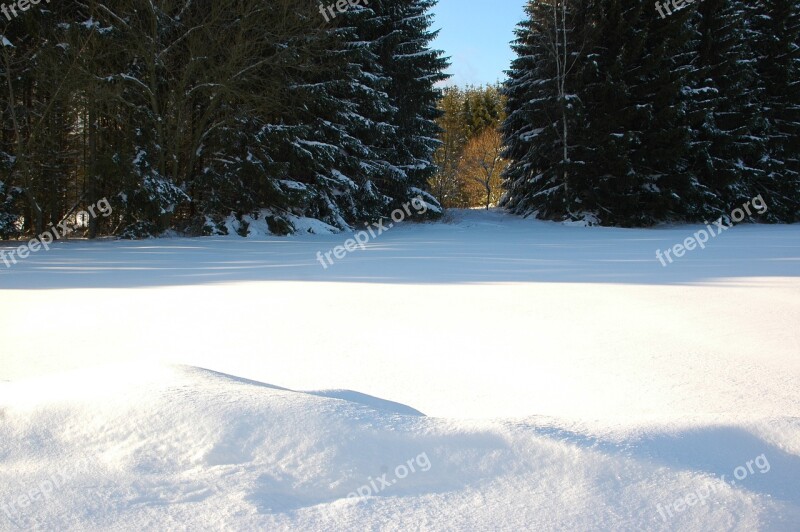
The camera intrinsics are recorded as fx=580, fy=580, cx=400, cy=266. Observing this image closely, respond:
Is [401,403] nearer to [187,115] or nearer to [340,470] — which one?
[340,470]

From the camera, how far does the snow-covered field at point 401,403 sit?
1467 millimetres

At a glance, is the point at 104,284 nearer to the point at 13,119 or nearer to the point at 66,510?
the point at 66,510

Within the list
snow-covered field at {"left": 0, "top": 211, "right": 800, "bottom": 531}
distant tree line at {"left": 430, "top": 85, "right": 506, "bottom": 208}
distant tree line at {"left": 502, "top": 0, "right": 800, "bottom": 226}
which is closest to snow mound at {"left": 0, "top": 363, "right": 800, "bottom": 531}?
snow-covered field at {"left": 0, "top": 211, "right": 800, "bottom": 531}

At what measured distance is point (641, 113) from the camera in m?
19.9

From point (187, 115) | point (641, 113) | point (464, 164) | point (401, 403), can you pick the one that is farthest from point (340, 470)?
point (464, 164)

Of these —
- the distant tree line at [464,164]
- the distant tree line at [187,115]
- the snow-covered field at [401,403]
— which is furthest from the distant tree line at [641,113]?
the snow-covered field at [401,403]

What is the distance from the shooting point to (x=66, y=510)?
4.73ft

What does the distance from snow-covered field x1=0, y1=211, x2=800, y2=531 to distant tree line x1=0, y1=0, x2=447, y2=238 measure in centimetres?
821

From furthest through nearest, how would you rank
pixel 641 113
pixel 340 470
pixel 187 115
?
pixel 641 113 < pixel 187 115 < pixel 340 470

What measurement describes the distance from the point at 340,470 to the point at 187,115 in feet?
49.8

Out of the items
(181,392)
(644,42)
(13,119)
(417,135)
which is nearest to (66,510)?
(181,392)

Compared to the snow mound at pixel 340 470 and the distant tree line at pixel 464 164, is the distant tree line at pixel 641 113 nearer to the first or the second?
the distant tree line at pixel 464 164

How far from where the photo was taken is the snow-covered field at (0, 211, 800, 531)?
4.81ft

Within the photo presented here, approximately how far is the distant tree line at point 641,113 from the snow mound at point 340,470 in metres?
19.5
